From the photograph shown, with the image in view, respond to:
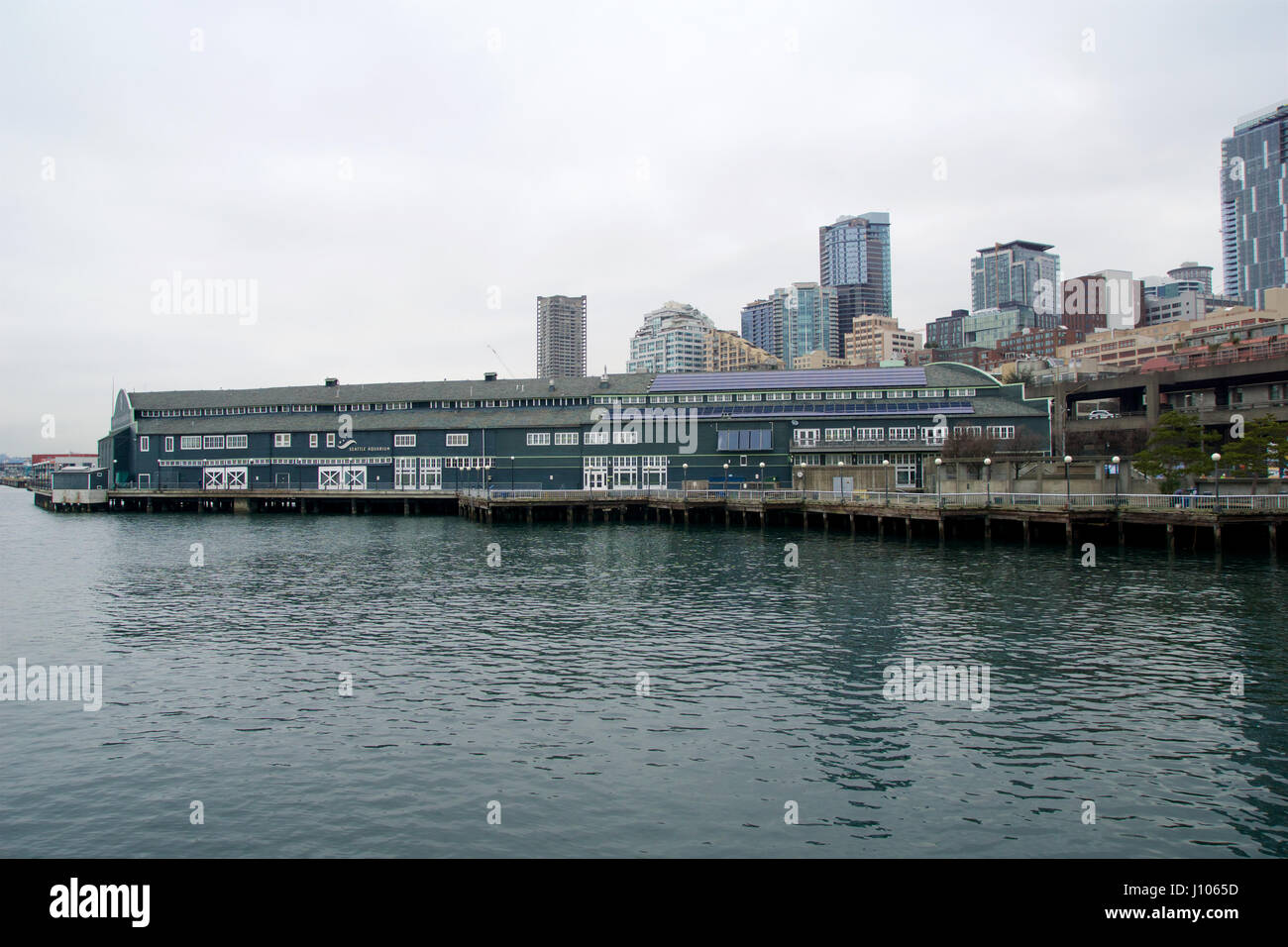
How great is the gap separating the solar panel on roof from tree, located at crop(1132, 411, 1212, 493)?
114ft

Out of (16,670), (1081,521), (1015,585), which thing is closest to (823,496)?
(1081,521)

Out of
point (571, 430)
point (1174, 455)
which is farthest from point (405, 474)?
point (1174, 455)

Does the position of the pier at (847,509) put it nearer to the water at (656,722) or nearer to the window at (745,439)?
the window at (745,439)

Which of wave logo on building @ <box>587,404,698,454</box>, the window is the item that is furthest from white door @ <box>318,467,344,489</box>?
the window

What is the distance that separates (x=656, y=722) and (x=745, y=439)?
Answer: 77080 mm

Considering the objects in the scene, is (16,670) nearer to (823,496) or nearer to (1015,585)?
(1015,585)

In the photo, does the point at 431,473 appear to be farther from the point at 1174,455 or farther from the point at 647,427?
the point at 1174,455

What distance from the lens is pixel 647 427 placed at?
101 m

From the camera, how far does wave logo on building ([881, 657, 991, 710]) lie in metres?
24.0

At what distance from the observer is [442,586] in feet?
153

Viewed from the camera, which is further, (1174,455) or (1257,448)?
(1174,455)

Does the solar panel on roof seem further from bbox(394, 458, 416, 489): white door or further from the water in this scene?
the water

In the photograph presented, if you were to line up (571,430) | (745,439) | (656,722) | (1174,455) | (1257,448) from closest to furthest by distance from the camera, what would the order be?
(656,722), (1257,448), (1174,455), (745,439), (571,430)
